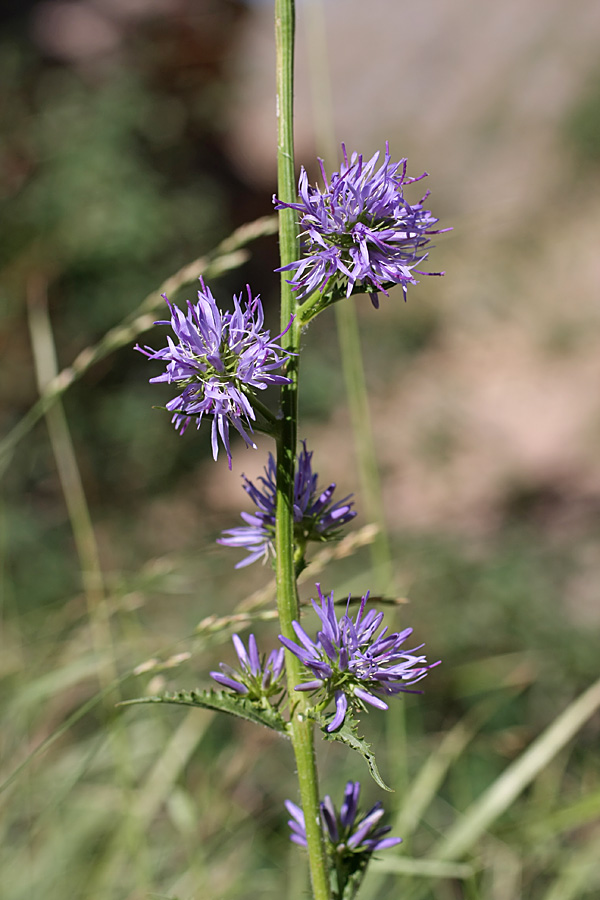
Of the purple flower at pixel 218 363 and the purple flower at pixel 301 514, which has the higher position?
the purple flower at pixel 218 363

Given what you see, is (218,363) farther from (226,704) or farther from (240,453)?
(240,453)

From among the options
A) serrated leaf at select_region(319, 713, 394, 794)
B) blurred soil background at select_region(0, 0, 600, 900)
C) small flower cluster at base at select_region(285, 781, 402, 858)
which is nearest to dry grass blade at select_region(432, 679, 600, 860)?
blurred soil background at select_region(0, 0, 600, 900)

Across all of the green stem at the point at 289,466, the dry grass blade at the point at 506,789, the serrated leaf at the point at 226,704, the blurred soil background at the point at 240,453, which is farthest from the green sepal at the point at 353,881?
the dry grass blade at the point at 506,789

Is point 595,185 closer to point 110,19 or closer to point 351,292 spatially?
point 110,19

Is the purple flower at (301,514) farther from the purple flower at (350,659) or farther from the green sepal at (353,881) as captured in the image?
the green sepal at (353,881)

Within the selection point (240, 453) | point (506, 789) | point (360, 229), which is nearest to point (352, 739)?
point (360, 229)
